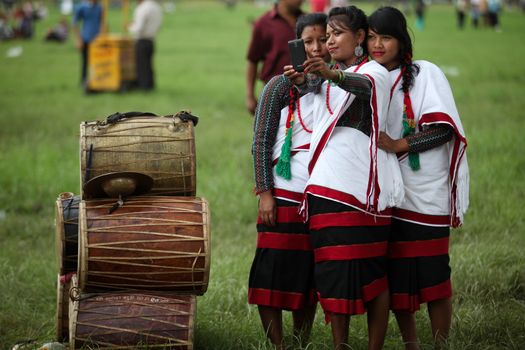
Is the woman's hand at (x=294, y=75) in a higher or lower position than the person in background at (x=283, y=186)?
higher

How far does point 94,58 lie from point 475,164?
8704mm

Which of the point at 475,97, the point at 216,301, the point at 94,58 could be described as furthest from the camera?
the point at 94,58

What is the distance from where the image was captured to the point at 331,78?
360 cm

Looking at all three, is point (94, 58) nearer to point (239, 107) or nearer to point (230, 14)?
point (239, 107)

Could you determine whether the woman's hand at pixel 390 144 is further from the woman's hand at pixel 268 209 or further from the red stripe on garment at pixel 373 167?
the woman's hand at pixel 268 209

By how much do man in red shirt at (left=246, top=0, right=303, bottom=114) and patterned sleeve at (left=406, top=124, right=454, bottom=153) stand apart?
2.66 m

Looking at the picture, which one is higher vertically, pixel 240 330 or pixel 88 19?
pixel 88 19

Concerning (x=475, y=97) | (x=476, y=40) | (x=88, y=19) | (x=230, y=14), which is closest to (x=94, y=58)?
(x=88, y=19)

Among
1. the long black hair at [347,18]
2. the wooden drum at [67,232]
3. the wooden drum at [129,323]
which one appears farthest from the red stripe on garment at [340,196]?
the wooden drum at [67,232]

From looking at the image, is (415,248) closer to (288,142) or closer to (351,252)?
(351,252)

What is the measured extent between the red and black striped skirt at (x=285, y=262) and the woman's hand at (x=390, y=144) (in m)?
0.49

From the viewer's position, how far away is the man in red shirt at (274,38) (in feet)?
21.3

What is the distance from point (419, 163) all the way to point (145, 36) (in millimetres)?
11450

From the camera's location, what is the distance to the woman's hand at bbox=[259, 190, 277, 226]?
4047 mm
